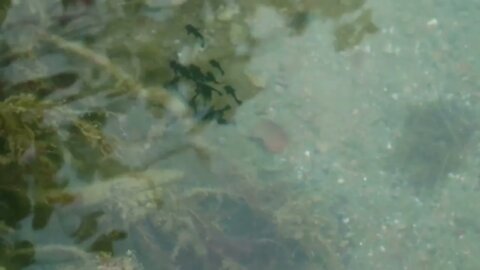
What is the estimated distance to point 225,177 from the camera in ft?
9.27

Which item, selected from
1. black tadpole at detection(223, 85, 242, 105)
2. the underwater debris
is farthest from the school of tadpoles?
the underwater debris

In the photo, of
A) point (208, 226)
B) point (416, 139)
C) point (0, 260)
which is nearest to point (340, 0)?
point (416, 139)

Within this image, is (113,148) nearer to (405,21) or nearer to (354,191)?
(354,191)

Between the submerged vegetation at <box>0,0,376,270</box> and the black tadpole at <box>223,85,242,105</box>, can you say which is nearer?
the submerged vegetation at <box>0,0,376,270</box>

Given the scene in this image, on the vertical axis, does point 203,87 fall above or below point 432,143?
above

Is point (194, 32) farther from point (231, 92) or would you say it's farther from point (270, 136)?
point (270, 136)

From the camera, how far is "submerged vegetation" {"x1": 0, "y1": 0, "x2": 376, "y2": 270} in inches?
98.6

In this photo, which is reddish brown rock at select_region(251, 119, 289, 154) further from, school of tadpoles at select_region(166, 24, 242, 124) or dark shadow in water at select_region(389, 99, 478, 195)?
dark shadow in water at select_region(389, 99, 478, 195)

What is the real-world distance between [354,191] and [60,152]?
3.43 ft

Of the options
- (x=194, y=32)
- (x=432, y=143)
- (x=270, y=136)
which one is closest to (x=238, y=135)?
(x=270, y=136)

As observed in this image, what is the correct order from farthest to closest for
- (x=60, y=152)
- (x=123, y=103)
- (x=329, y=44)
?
(x=329, y=44)
(x=123, y=103)
(x=60, y=152)

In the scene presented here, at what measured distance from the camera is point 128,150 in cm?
273

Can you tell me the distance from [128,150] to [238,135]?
0.42 meters

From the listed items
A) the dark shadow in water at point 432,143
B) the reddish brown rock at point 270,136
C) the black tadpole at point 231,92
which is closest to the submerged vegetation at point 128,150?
the black tadpole at point 231,92
